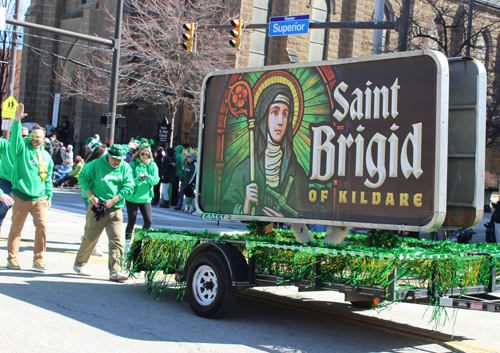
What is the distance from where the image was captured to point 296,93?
6316 millimetres

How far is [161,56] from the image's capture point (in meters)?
29.1

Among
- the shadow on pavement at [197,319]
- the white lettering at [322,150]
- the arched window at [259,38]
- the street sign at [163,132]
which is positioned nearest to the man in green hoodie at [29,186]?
the shadow on pavement at [197,319]

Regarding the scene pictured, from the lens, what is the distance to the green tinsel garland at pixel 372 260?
17.2 ft

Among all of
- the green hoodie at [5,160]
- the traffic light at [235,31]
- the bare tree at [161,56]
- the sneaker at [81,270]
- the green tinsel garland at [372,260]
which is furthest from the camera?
the bare tree at [161,56]

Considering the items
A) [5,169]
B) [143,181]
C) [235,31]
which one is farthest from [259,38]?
[5,169]

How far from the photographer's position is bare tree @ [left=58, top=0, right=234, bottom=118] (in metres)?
29.5

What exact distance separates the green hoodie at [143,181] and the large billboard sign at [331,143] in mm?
2282

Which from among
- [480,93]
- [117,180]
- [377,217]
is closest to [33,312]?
[117,180]

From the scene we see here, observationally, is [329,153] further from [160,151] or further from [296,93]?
[160,151]

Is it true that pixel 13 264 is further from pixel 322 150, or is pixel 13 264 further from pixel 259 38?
pixel 259 38

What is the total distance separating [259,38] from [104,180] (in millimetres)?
27614

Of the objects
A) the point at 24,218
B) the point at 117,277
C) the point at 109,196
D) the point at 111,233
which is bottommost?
the point at 117,277

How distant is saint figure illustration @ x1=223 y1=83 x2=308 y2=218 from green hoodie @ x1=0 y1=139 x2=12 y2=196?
3.82 meters

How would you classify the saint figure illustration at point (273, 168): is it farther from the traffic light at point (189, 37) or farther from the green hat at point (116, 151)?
the traffic light at point (189, 37)
